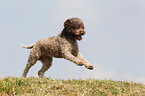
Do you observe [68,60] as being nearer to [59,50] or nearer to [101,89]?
[59,50]

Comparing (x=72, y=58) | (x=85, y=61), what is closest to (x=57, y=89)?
(x=72, y=58)

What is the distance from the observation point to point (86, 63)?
20.2 feet

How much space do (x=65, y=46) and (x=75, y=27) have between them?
2.06 ft

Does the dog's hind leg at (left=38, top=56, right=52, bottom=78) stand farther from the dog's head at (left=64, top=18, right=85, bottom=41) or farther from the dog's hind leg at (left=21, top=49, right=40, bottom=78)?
the dog's head at (left=64, top=18, right=85, bottom=41)

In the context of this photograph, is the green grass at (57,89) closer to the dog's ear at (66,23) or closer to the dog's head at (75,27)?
the dog's head at (75,27)

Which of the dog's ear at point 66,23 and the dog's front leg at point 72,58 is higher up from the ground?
the dog's ear at point 66,23

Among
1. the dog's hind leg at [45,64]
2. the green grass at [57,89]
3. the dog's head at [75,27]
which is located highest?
the dog's head at [75,27]

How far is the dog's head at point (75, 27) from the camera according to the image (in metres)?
6.40

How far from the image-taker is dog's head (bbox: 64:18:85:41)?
6398 mm

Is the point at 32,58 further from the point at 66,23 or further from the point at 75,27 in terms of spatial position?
the point at 75,27

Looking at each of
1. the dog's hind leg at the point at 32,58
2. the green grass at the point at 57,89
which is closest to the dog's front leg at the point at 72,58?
the green grass at the point at 57,89

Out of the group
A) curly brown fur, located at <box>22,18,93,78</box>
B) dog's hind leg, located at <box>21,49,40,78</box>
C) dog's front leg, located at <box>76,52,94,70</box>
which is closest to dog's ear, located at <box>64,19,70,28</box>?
curly brown fur, located at <box>22,18,93,78</box>

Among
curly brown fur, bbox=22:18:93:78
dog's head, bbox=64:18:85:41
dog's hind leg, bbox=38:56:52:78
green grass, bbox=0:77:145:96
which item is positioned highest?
dog's head, bbox=64:18:85:41

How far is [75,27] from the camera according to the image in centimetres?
641
